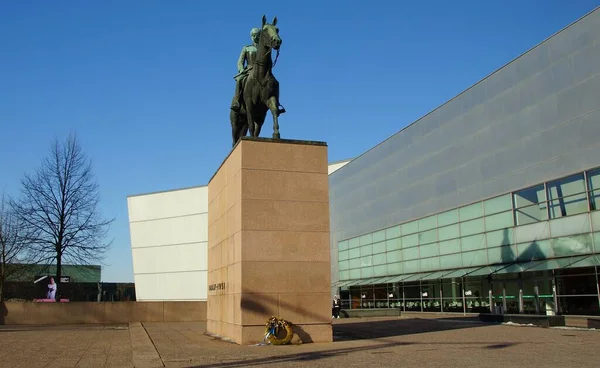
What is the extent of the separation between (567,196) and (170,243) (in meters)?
47.3

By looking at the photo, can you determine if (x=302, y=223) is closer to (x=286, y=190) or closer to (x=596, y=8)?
(x=286, y=190)

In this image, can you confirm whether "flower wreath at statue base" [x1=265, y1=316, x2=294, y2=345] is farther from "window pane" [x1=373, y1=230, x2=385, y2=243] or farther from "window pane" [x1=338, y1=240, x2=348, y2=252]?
"window pane" [x1=338, y1=240, x2=348, y2=252]

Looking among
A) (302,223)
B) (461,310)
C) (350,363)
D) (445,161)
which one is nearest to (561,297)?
(461,310)

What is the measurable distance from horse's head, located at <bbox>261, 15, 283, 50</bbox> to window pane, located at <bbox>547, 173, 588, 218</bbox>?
724 inches

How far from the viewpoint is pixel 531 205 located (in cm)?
3216

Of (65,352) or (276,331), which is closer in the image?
→ (65,352)

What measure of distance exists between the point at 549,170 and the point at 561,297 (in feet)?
21.7

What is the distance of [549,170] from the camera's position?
101 feet

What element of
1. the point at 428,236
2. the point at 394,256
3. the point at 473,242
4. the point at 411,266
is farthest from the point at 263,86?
the point at 394,256

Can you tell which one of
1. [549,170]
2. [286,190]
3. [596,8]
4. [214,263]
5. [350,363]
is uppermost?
[596,8]

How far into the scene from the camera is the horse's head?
17.6m

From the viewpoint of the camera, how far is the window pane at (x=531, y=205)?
31.2 metres

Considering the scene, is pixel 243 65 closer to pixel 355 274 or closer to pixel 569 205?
pixel 569 205

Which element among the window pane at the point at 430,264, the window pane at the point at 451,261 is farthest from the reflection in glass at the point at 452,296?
the window pane at the point at 430,264
